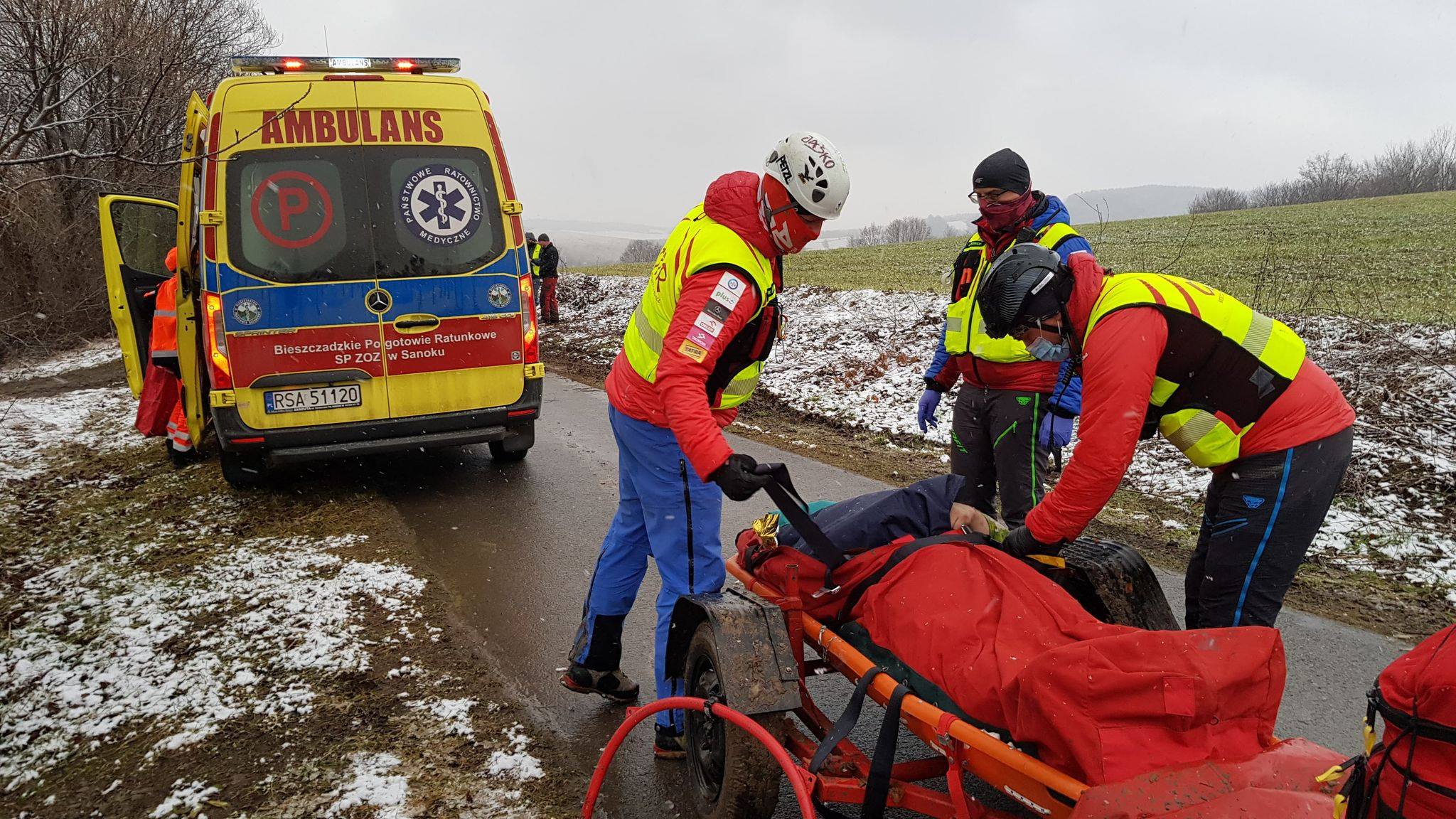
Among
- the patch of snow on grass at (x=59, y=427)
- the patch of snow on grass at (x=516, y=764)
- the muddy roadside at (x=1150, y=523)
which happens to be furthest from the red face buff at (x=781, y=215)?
the patch of snow on grass at (x=59, y=427)

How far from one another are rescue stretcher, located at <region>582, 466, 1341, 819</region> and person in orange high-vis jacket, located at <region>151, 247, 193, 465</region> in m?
6.00

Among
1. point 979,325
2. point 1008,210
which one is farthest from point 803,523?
point 1008,210

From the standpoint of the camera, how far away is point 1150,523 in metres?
5.82

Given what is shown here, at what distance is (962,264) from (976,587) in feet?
8.04

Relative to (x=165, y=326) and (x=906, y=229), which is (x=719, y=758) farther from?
(x=906, y=229)

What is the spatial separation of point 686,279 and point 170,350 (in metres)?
6.28

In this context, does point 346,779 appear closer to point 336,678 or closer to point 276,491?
point 336,678

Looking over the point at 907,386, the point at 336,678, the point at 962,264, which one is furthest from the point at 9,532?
the point at 907,386

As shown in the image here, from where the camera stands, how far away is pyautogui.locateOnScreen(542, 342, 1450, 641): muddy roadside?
436cm

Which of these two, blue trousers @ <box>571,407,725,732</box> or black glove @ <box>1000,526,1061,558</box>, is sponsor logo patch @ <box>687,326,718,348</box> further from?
black glove @ <box>1000,526,1061,558</box>

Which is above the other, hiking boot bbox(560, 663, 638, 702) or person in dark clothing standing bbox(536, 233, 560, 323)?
person in dark clothing standing bbox(536, 233, 560, 323)

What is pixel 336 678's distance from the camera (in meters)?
3.74

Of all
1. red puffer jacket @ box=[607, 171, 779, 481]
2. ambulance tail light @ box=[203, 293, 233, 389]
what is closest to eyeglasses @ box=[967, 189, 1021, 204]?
red puffer jacket @ box=[607, 171, 779, 481]

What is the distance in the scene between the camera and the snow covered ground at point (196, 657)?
121 inches
